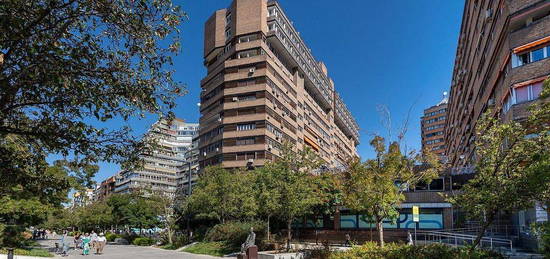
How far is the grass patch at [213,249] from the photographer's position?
81.1 ft

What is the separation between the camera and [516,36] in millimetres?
22344

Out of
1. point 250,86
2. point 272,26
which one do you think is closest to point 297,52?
point 272,26

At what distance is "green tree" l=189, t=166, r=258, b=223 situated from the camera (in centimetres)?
2656

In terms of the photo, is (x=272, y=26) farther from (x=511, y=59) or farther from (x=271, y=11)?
(x=511, y=59)

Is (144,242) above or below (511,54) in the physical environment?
below

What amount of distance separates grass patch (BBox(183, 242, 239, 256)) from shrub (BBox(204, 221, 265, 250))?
1.48 feet

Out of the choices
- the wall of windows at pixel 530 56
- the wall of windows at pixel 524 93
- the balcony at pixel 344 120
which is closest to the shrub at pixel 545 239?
the wall of windows at pixel 524 93

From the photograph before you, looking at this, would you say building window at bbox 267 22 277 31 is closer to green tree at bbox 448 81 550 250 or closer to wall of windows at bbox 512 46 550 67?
wall of windows at bbox 512 46 550 67

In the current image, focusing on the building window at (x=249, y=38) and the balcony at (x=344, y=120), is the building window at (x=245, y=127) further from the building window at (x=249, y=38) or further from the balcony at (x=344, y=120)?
the balcony at (x=344, y=120)

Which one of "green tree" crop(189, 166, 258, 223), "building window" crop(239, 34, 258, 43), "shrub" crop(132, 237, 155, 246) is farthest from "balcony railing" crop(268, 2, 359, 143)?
"shrub" crop(132, 237, 155, 246)

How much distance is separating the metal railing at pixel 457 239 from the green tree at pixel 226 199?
10845 millimetres

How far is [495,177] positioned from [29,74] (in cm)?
1026

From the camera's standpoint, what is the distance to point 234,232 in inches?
1035

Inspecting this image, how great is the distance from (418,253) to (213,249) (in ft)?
53.1
